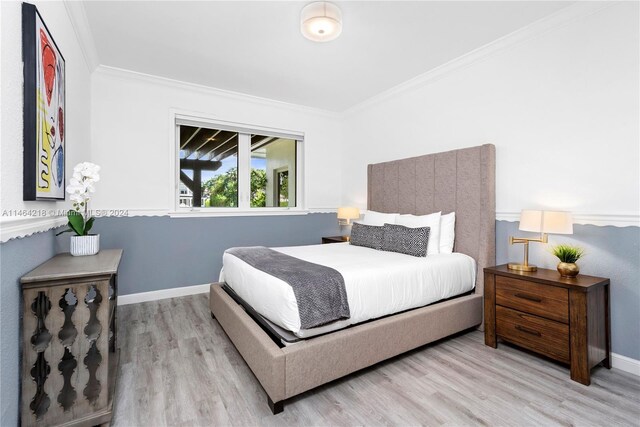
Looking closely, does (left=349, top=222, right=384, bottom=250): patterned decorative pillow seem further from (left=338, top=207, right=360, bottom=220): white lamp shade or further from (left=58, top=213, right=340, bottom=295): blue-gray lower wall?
(left=58, top=213, right=340, bottom=295): blue-gray lower wall

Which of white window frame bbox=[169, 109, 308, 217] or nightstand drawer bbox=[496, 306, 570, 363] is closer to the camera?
nightstand drawer bbox=[496, 306, 570, 363]

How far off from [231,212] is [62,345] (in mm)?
2778

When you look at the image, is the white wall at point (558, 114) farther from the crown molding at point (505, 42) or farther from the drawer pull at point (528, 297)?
the drawer pull at point (528, 297)

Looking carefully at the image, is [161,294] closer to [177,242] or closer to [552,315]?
[177,242]

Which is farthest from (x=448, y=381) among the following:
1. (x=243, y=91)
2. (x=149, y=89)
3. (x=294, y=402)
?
(x=149, y=89)

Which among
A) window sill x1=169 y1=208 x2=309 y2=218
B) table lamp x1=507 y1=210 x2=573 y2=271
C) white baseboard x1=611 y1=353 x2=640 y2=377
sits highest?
window sill x1=169 y1=208 x2=309 y2=218

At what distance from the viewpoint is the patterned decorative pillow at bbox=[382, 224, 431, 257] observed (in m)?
2.84

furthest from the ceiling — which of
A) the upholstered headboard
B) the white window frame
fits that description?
the upholstered headboard

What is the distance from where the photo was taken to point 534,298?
222 centimetres

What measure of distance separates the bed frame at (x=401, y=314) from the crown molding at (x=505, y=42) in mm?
914

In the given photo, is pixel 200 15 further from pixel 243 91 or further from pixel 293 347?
pixel 293 347

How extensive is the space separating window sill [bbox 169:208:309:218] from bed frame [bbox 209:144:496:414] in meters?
1.30

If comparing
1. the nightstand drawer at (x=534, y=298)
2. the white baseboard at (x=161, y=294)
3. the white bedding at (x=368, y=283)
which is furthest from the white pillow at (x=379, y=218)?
the white baseboard at (x=161, y=294)

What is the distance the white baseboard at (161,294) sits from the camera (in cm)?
348
